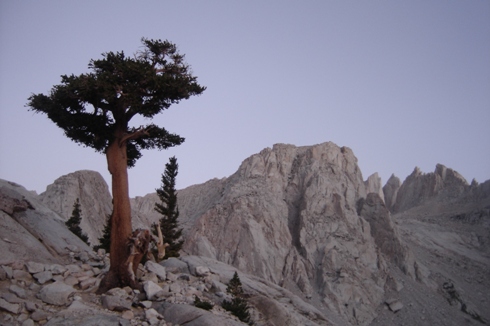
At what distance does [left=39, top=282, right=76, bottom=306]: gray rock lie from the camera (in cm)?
1280

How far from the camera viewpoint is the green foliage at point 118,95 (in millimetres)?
15266

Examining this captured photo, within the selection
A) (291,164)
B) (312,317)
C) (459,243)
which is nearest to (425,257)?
(459,243)

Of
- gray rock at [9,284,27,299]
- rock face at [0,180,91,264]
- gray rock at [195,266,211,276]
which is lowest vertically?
gray rock at [9,284,27,299]

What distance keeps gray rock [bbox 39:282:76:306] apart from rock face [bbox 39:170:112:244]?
157 ft

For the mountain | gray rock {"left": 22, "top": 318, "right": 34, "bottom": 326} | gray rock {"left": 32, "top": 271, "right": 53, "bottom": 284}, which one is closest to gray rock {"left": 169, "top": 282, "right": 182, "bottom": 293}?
gray rock {"left": 32, "top": 271, "right": 53, "bottom": 284}

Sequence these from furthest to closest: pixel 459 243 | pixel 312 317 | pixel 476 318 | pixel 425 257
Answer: pixel 459 243 → pixel 425 257 → pixel 476 318 → pixel 312 317

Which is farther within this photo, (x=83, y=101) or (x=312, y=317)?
(x=312, y=317)

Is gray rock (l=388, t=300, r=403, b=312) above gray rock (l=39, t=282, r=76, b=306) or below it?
below

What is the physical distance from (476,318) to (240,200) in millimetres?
39407

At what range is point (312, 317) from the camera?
20.5 meters

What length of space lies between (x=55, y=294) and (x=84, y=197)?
5818cm

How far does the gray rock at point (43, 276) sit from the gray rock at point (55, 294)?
2.44 ft

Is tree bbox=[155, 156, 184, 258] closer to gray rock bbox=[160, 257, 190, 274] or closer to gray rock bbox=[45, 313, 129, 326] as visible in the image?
gray rock bbox=[160, 257, 190, 274]

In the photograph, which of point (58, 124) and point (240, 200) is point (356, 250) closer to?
point (240, 200)
